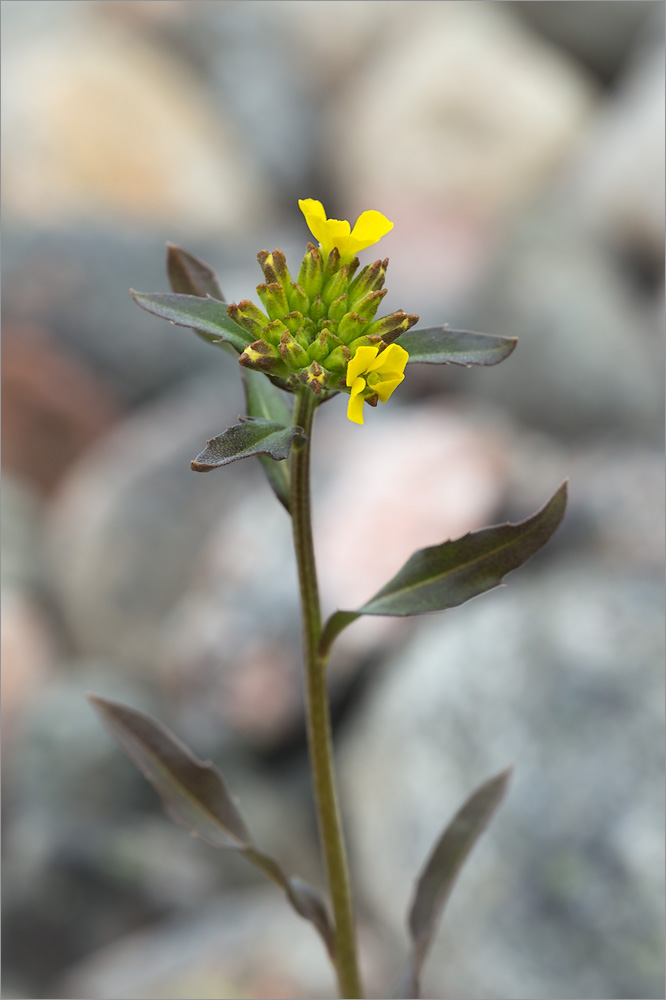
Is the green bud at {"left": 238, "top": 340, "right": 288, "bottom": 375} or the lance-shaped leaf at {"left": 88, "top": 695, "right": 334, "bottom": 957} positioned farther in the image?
the lance-shaped leaf at {"left": 88, "top": 695, "right": 334, "bottom": 957}

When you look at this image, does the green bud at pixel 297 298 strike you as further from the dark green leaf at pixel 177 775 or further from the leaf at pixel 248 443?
the dark green leaf at pixel 177 775

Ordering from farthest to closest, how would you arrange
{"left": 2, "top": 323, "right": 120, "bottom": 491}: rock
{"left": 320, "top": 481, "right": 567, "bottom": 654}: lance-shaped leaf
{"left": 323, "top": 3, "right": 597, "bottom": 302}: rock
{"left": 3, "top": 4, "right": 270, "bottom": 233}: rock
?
{"left": 323, "top": 3, "right": 597, "bottom": 302}: rock < {"left": 3, "top": 4, "right": 270, "bottom": 233}: rock < {"left": 2, "top": 323, "right": 120, "bottom": 491}: rock < {"left": 320, "top": 481, "right": 567, "bottom": 654}: lance-shaped leaf

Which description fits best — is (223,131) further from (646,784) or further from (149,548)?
(646,784)

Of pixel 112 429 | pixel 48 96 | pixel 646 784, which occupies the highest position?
pixel 48 96

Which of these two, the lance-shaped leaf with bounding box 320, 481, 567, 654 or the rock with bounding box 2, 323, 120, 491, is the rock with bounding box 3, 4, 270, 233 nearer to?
the rock with bounding box 2, 323, 120, 491

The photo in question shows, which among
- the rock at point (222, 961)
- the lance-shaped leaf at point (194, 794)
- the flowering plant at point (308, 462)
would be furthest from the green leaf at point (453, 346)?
the rock at point (222, 961)

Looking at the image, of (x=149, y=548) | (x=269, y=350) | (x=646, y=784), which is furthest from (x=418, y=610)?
(x=149, y=548)

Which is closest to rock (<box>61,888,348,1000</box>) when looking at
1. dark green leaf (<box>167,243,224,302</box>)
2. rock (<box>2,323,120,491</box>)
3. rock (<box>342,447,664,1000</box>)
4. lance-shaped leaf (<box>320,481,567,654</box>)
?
rock (<box>342,447,664,1000</box>)
